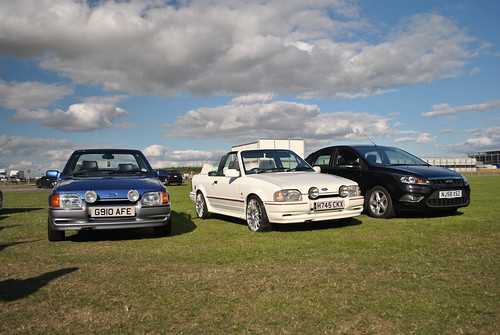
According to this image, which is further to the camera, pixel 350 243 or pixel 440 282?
pixel 350 243

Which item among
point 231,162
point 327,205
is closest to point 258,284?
point 327,205

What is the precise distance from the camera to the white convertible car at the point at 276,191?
7293mm

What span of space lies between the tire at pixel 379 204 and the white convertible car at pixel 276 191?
153 cm

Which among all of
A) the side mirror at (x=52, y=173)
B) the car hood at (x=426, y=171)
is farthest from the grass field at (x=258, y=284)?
the car hood at (x=426, y=171)

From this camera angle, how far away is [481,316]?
3.14m

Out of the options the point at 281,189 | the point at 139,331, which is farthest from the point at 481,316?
the point at 281,189

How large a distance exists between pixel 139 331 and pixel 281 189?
449cm

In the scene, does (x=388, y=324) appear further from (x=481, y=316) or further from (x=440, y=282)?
(x=440, y=282)

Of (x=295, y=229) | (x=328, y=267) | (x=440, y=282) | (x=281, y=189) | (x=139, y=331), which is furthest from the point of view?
(x=295, y=229)

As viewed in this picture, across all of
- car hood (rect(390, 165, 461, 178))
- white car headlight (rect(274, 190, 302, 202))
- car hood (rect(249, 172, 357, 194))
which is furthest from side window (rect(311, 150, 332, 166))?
A: white car headlight (rect(274, 190, 302, 202))

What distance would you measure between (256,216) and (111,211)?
2.41 m

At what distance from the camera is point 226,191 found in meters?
8.98

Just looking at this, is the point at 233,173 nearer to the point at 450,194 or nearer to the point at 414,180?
the point at 414,180

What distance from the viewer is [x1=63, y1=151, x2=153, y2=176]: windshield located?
7.96 m
